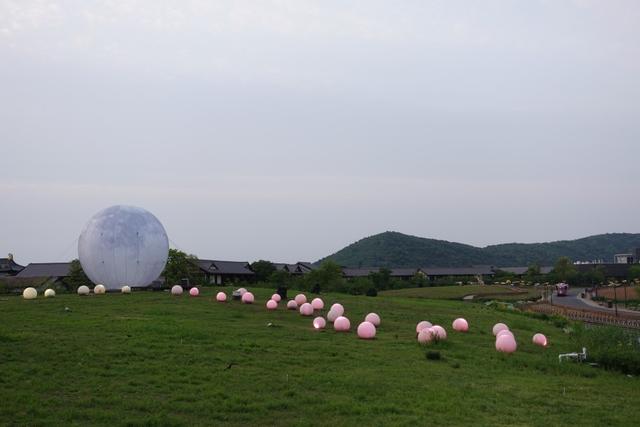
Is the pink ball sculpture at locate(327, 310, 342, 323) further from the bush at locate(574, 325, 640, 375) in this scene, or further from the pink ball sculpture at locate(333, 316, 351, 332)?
the bush at locate(574, 325, 640, 375)

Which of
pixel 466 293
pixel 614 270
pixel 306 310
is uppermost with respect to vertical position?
pixel 614 270

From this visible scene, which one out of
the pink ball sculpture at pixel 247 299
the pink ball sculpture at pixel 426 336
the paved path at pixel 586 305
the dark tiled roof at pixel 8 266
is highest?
the dark tiled roof at pixel 8 266

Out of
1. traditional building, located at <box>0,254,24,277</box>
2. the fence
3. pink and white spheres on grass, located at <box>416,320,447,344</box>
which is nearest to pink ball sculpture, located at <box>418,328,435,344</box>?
pink and white spheres on grass, located at <box>416,320,447,344</box>

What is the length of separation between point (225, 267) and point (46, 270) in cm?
2568

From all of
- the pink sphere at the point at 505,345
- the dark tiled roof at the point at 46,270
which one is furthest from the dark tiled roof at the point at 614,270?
the pink sphere at the point at 505,345

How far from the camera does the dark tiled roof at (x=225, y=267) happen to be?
8961 centimetres

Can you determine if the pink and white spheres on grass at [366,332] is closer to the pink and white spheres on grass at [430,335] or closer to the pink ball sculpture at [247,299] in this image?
the pink and white spheres on grass at [430,335]

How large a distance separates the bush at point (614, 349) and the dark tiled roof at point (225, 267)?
66525mm

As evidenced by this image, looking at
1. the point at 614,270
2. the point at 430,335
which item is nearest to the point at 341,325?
the point at 430,335

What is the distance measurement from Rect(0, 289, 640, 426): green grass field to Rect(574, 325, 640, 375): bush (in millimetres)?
1166

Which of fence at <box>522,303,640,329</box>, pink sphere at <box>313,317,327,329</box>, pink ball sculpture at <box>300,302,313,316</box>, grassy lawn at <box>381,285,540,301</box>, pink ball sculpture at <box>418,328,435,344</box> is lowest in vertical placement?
fence at <box>522,303,640,329</box>

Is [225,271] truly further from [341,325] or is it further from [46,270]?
[341,325]

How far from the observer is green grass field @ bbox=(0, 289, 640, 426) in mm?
14531

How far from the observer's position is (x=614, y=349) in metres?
24.3
